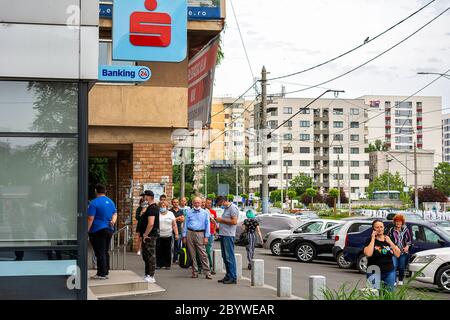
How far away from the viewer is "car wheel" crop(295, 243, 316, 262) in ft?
80.7

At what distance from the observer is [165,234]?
59.2 ft

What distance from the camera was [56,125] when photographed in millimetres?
10961

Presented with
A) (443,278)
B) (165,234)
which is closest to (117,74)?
(165,234)

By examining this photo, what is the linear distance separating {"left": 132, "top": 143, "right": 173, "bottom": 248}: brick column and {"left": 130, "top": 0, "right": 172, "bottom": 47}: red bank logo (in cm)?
776

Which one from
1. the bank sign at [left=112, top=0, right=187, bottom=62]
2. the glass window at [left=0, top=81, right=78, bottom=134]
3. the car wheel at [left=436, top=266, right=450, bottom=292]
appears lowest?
the car wheel at [left=436, top=266, right=450, bottom=292]

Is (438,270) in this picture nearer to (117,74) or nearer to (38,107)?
(117,74)

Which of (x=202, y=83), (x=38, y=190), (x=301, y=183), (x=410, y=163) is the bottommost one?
(x=38, y=190)

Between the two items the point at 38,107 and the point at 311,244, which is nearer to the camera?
the point at 38,107

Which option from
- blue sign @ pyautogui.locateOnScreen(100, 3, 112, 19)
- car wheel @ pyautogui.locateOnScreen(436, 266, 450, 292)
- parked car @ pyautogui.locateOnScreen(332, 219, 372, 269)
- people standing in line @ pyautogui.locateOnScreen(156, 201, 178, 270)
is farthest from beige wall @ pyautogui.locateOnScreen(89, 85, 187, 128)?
car wheel @ pyautogui.locateOnScreen(436, 266, 450, 292)

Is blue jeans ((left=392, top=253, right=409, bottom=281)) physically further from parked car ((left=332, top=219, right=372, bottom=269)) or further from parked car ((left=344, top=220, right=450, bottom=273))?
parked car ((left=332, top=219, right=372, bottom=269))

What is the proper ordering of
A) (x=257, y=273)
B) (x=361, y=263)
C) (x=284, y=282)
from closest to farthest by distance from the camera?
(x=284, y=282) → (x=257, y=273) → (x=361, y=263)

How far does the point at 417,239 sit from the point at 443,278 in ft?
11.1
